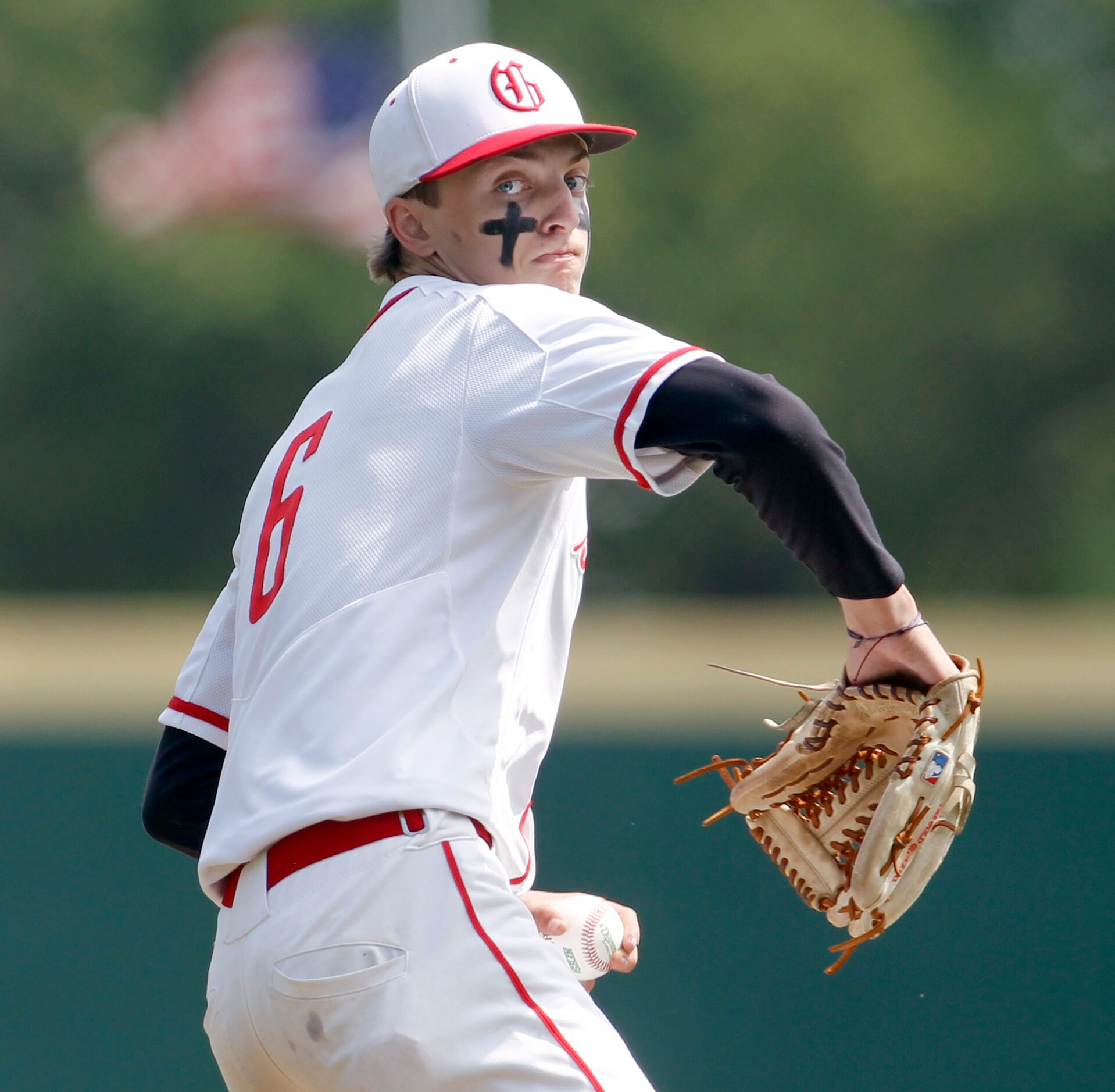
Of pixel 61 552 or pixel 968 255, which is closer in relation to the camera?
pixel 61 552

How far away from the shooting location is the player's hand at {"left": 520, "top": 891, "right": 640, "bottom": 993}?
2311mm

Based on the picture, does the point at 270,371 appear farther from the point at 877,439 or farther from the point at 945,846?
the point at 945,846

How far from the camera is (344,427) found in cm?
209

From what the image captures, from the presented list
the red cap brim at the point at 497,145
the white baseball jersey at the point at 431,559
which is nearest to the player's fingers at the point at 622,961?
the white baseball jersey at the point at 431,559

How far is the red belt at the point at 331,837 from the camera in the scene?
6.18 ft

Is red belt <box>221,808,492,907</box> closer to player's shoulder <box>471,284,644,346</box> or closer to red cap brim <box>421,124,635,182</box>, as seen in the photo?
player's shoulder <box>471,284,644,346</box>

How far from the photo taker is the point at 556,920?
7.60 feet

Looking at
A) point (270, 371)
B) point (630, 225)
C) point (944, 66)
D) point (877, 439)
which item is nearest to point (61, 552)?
point (270, 371)

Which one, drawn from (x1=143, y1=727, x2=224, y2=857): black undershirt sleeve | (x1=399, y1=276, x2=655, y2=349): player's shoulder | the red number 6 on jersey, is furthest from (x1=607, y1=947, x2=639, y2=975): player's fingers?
(x1=399, y1=276, x2=655, y2=349): player's shoulder

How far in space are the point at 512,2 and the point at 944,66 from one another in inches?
159

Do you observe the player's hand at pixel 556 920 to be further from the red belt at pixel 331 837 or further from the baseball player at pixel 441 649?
the red belt at pixel 331 837

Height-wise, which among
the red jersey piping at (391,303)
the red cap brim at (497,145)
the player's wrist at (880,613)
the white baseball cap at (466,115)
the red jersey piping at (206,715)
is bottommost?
the red jersey piping at (206,715)

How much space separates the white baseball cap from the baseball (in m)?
1.02

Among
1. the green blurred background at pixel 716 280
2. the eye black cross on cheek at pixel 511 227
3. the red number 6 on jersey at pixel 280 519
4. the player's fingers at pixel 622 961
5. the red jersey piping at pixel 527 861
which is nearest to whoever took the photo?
the red number 6 on jersey at pixel 280 519
